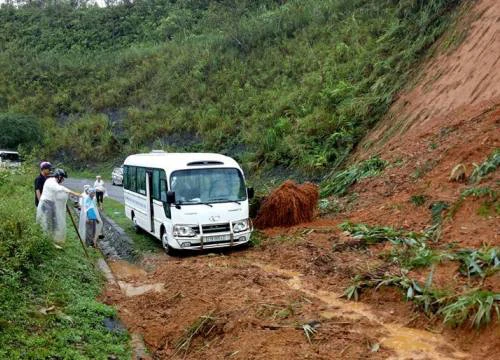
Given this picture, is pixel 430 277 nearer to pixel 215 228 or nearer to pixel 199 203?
pixel 215 228

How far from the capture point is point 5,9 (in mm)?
59906

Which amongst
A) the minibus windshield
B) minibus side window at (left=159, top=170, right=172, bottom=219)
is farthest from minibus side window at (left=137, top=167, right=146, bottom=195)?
the minibus windshield

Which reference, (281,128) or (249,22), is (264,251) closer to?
(281,128)

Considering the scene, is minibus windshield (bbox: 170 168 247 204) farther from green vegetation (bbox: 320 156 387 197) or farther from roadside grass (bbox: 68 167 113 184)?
roadside grass (bbox: 68 167 113 184)

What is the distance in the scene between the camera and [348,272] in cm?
870

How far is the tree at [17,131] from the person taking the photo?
A: 36.5 meters

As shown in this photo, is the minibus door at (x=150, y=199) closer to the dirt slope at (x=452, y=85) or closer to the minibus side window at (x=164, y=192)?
the minibus side window at (x=164, y=192)

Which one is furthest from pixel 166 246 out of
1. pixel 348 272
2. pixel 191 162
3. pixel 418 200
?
pixel 418 200

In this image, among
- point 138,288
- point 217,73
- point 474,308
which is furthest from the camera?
point 217,73

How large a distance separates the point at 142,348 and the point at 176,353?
49 cm

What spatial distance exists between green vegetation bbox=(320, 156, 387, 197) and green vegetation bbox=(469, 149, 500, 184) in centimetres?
378

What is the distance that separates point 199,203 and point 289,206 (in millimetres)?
2633

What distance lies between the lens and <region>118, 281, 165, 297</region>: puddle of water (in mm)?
9586

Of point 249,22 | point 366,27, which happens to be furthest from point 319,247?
point 249,22
